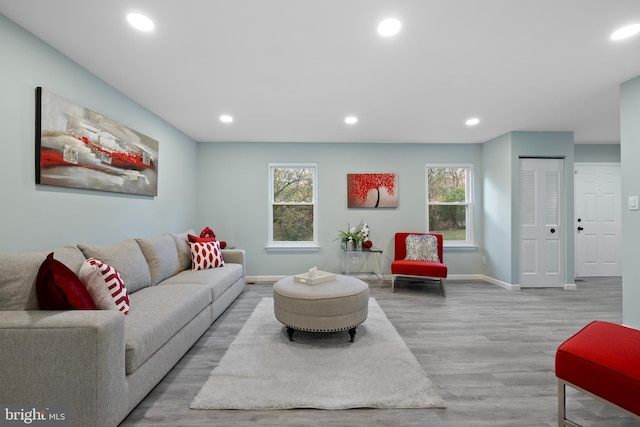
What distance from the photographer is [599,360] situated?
4.42ft

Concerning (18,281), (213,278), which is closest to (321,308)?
(213,278)

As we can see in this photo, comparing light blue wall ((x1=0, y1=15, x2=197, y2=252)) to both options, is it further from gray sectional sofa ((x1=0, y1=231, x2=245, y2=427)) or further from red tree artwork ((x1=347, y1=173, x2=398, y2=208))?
red tree artwork ((x1=347, y1=173, x2=398, y2=208))

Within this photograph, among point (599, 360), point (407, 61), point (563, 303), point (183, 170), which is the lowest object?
point (563, 303)

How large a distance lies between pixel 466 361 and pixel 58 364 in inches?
106

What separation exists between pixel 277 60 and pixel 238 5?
63cm

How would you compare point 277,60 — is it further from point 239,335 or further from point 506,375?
point 506,375

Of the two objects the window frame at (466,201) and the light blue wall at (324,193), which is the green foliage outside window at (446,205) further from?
the light blue wall at (324,193)

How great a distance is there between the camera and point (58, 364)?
1.31m

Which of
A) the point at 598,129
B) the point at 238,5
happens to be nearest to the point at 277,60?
the point at 238,5

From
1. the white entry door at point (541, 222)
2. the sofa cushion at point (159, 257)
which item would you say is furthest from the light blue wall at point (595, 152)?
the sofa cushion at point (159, 257)

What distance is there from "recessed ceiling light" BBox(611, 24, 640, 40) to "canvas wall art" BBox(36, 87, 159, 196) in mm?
4280

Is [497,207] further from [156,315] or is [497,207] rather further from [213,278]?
[156,315]

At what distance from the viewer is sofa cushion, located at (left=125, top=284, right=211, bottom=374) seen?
1.59 metres

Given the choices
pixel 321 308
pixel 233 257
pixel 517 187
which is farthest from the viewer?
pixel 517 187
